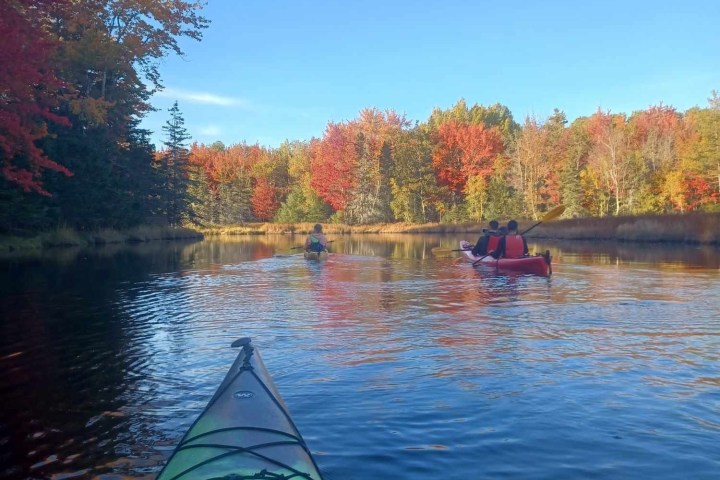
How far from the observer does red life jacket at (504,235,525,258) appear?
57.4ft

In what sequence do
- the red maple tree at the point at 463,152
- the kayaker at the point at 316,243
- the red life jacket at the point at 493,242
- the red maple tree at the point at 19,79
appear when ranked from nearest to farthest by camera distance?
the red maple tree at the point at 19,79 < the red life jacket at the point at 493,242 < the kayaker at the point at 316,243 < the red maple tree at the point at 463,152

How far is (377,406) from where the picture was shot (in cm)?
563

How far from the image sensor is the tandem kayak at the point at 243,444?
10.4 feet

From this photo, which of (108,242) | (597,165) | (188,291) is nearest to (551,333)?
(188,291)

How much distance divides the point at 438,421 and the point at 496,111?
83.9 m

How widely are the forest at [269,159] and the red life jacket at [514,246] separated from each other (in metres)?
A: 15.8

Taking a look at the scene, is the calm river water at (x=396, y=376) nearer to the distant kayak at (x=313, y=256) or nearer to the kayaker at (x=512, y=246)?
the kayaker at (x=512, y=246)

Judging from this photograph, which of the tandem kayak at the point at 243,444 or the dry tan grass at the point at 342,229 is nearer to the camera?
the tandem kayak at the point at 243,444

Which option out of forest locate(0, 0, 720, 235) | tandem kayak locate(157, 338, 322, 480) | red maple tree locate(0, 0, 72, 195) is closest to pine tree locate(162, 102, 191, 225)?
forest locate(0, 0, 720, 235)

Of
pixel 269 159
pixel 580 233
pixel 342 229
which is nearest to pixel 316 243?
pixel 580 233

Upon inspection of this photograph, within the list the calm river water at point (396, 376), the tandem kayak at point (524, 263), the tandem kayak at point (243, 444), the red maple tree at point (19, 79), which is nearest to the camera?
the tandem kayak at point (243, 444)

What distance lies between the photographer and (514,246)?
1755 cm

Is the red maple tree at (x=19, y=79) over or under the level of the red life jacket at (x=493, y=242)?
over

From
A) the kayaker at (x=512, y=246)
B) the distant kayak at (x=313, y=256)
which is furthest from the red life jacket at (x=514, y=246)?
the distant kayak at (x=313, y=256)
